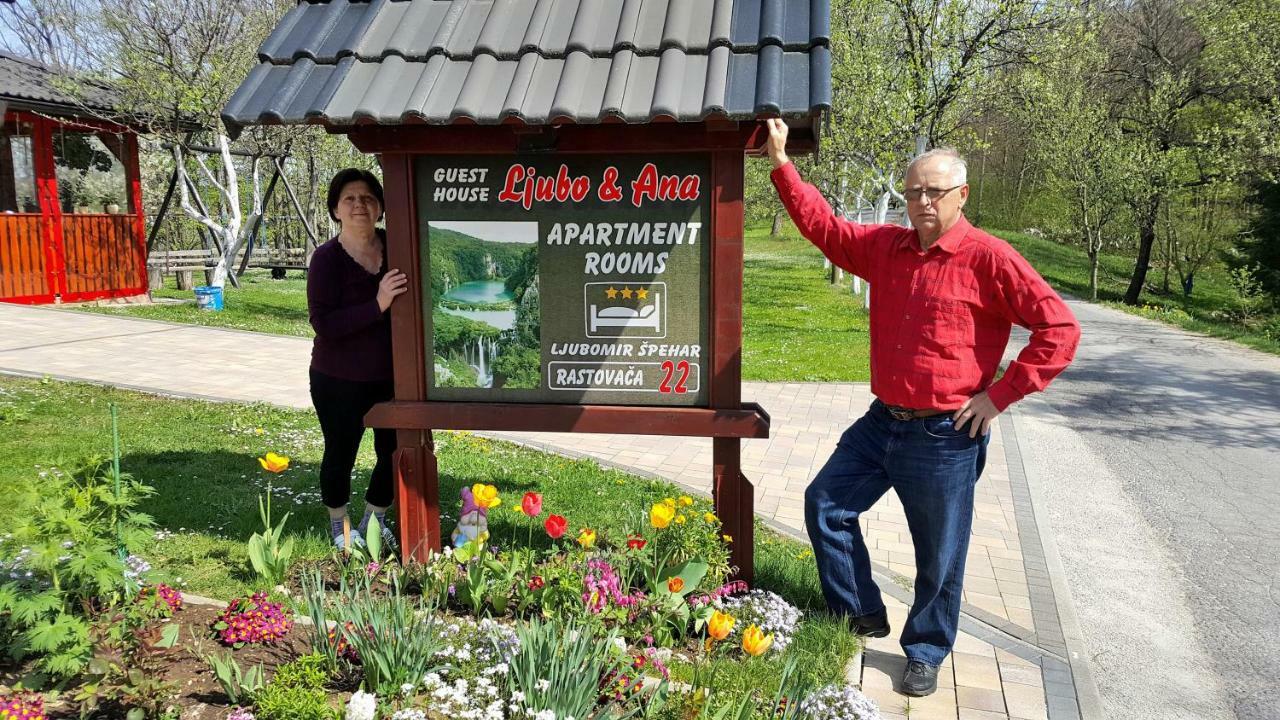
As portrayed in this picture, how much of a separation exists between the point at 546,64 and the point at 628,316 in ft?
3.55

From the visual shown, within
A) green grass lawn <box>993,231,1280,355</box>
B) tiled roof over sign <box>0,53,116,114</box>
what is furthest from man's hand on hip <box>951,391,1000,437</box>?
tiled roof over sign <box>0,53,116,114</box>

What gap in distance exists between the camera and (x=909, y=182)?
3078mm

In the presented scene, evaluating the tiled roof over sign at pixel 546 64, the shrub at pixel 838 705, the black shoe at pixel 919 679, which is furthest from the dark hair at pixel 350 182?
the black shoe at pixel 919 679

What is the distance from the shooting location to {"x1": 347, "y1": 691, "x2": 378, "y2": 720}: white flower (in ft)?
7.75

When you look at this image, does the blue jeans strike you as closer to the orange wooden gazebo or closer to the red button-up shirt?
the red button-up shirt

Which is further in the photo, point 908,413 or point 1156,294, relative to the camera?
point 1156,294

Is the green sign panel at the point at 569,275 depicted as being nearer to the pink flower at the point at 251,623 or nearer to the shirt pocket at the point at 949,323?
the shirt pocket at the point at 949,323

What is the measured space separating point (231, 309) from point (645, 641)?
14.5 meters

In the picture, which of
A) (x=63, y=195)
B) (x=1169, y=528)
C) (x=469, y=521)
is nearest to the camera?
(x=469, y=521)

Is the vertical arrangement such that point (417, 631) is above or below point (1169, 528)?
above

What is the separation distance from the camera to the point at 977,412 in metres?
3.02

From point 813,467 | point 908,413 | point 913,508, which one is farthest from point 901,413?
point 813,467

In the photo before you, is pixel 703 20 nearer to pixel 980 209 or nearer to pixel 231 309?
pixel 231 309

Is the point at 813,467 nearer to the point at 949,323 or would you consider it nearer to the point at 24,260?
the point at 949,323
